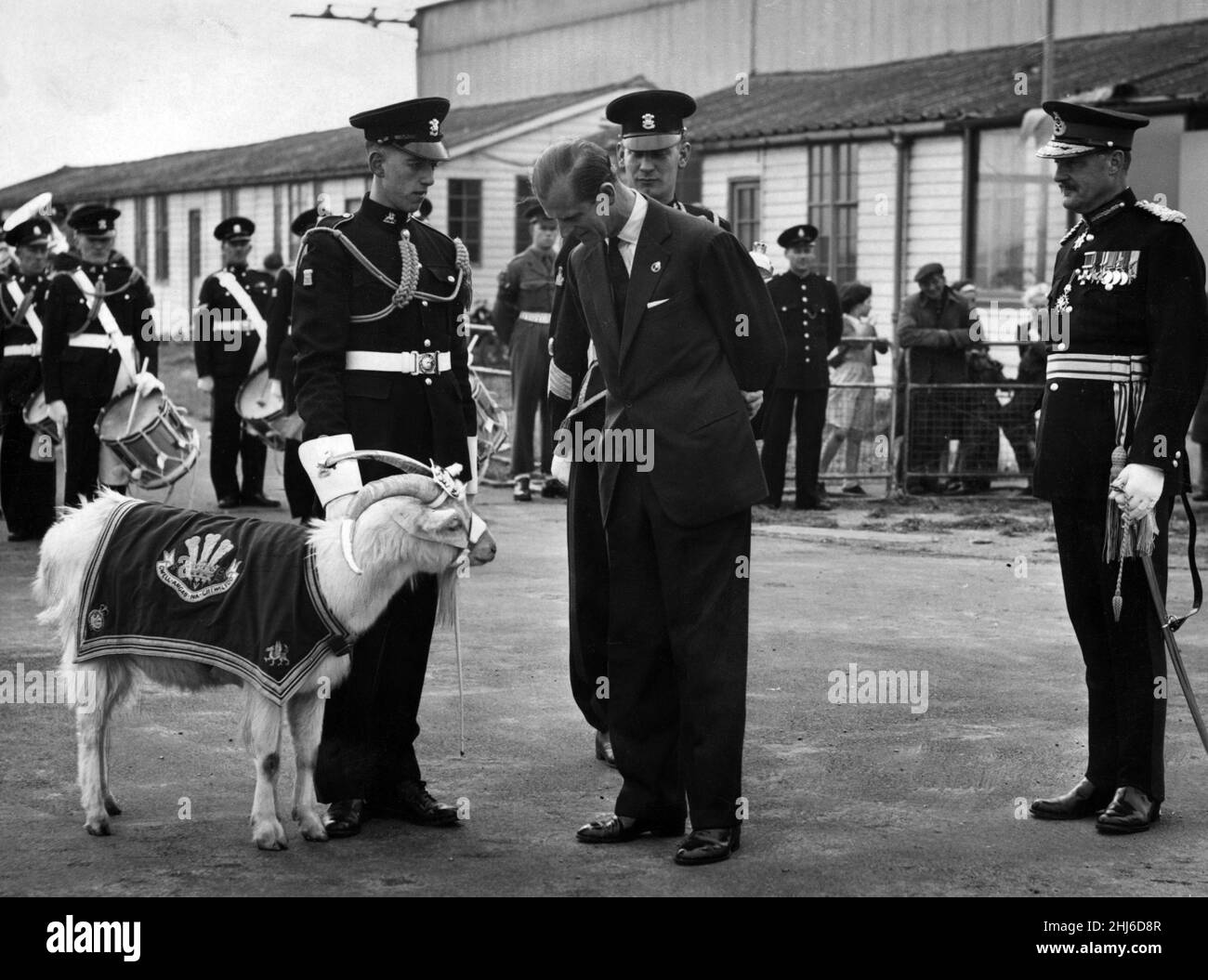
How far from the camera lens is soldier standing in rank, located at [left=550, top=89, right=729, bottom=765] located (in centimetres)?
665

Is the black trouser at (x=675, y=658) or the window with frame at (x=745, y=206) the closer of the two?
the black trouser at (x=675, y=658)

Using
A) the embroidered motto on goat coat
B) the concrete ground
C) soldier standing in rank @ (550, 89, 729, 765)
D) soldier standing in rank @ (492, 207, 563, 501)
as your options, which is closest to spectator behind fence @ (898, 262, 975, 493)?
soldier standing in rank @ (492, 207, 563, 501)

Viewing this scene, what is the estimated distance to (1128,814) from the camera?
6.04 m

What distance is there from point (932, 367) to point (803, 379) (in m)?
1.44

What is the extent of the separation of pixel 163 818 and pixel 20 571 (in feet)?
19.9

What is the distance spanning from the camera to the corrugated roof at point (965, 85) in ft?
78.3

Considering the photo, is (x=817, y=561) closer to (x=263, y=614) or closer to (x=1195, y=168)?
(x=263, y=614)

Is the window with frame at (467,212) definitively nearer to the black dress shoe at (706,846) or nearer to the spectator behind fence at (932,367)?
→ the spectator behind fence at (932,367)

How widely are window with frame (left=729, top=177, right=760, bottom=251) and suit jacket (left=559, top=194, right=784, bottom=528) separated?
24.7 metres

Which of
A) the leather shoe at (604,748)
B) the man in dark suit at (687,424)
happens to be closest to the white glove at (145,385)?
the leather shoe at (604,748)

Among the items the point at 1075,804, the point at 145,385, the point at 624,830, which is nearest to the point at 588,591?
the point at 624,830

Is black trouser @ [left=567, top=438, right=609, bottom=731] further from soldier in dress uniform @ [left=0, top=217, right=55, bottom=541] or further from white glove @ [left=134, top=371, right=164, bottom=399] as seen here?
soldier in dress uniform @ [left=0, top=217, right=55, bottom=541]

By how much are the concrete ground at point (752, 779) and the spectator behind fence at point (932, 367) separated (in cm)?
539
